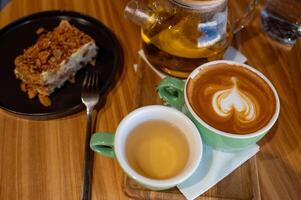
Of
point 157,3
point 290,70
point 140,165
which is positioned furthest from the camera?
point 290,70

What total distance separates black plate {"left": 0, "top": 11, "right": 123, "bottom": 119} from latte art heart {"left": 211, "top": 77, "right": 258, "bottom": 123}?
24 centimetres

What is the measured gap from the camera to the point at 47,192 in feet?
1.97

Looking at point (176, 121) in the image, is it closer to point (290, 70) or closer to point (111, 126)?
point (111, 126)

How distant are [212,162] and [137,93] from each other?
0.21 metres

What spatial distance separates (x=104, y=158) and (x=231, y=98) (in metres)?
0.26

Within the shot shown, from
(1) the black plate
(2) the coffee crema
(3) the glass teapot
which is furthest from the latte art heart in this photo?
(1) the black plate

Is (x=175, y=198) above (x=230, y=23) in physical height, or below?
below

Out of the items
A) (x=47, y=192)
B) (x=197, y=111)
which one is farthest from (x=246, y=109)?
(x=47, y=192)

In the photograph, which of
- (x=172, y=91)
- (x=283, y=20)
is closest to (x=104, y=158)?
(x=172, y=91)

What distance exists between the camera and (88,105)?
0.68 m

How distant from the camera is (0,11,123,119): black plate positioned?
26.9 inches

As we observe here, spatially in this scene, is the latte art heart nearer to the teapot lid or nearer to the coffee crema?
the coffee crema

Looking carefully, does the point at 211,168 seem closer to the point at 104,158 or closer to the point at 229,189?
the point at 229,189

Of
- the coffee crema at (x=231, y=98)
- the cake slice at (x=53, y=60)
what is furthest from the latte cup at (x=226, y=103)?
the cake slice at (x=53, y=60)
